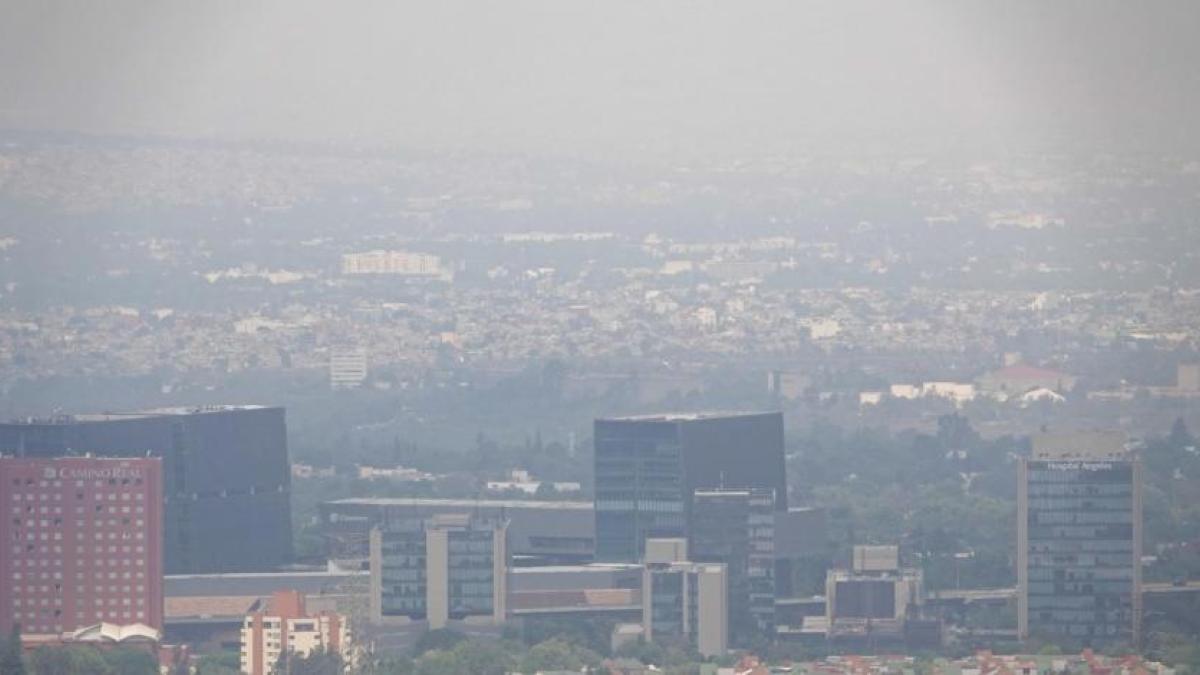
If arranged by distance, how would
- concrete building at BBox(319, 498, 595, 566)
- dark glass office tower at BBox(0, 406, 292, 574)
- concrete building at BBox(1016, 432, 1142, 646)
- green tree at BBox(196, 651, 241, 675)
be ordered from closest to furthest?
1. green tree at BBox(196, 651, 241, 675)
2. concrete building at BBox(1016, 432, 1142, 646)
3. dark glass office tower at BBox(0, 406, 292, 574)
4. concrete building at BBox(319, 498, 595, 566)

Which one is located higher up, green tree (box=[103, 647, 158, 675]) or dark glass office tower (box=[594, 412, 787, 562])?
dark glass office tower (box=[594, 412, 787, 562])

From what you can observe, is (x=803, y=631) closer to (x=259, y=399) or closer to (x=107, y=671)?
(x=107, y=671)

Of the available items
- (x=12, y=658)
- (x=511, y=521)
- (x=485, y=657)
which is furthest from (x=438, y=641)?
(x=511, y=521)

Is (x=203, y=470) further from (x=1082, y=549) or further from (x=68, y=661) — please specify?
(x=68, y=661)

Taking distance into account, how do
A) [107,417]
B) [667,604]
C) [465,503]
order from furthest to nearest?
[465,503] < [107,417] < [667,604]

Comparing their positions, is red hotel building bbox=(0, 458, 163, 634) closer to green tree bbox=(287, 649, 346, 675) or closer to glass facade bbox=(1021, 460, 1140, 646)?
green tree bbox=(287, 649, 346, 675)

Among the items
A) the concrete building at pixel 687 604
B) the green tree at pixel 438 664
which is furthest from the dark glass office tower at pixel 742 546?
the green tree at pixel 438 664

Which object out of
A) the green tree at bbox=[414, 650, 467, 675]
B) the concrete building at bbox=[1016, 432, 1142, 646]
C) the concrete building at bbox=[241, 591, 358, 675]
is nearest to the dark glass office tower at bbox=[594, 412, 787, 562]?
the concrete building at bbox=[1016, 432, 1142, 646]
